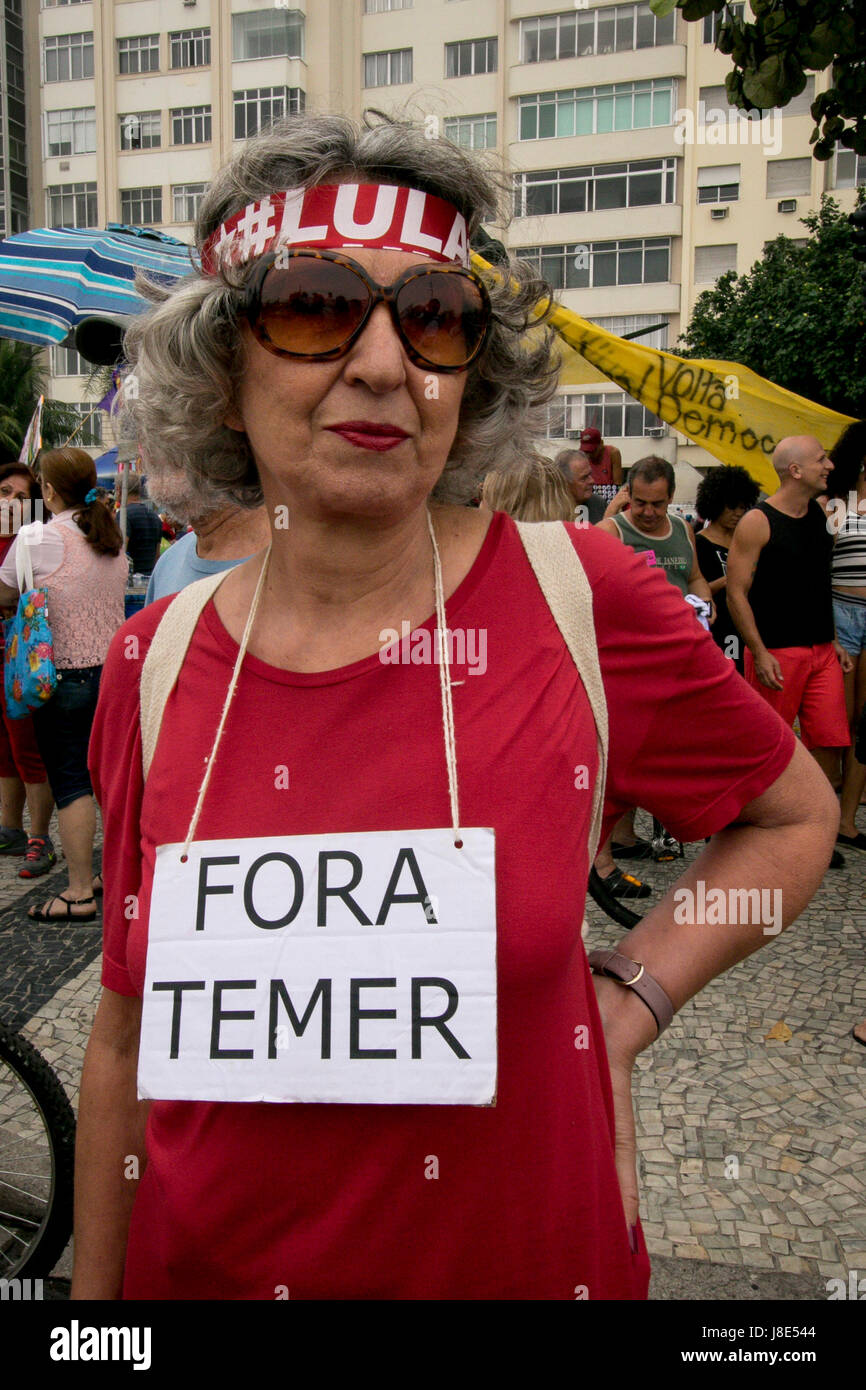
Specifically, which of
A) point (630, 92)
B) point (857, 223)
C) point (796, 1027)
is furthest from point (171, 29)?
point (796, 1027)

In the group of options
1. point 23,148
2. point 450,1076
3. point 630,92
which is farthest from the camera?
point 23,148

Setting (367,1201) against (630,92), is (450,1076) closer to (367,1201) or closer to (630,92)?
(367,1201)

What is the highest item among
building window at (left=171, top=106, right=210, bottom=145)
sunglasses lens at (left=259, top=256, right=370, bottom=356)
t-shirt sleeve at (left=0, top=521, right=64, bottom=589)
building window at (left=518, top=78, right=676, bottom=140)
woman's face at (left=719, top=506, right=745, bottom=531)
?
building window at (left=171, top=106, right=210, bottom=145)

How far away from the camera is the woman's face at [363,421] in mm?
1255

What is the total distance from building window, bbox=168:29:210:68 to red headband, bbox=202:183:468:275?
44.8 meters

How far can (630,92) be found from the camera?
36.5 metres

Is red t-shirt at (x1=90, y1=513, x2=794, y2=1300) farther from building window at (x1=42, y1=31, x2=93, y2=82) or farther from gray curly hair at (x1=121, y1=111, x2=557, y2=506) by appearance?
building window at (x1=42, y1=31, x2=93, y2=82)

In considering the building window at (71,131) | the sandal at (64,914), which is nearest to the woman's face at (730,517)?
the sandal at (64,914)

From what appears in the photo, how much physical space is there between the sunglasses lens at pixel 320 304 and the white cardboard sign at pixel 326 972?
23.0 inches

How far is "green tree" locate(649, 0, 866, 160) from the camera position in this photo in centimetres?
410

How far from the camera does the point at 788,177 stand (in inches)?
1423

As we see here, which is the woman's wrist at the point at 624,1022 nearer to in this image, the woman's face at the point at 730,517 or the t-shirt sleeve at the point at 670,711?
the t-shirt sleeve at the point at 670,711

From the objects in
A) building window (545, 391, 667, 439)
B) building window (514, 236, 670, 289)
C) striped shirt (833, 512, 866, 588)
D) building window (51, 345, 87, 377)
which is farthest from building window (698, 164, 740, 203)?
striped shirt (833, 512, 866, 588)

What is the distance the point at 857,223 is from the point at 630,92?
35.6 metres
